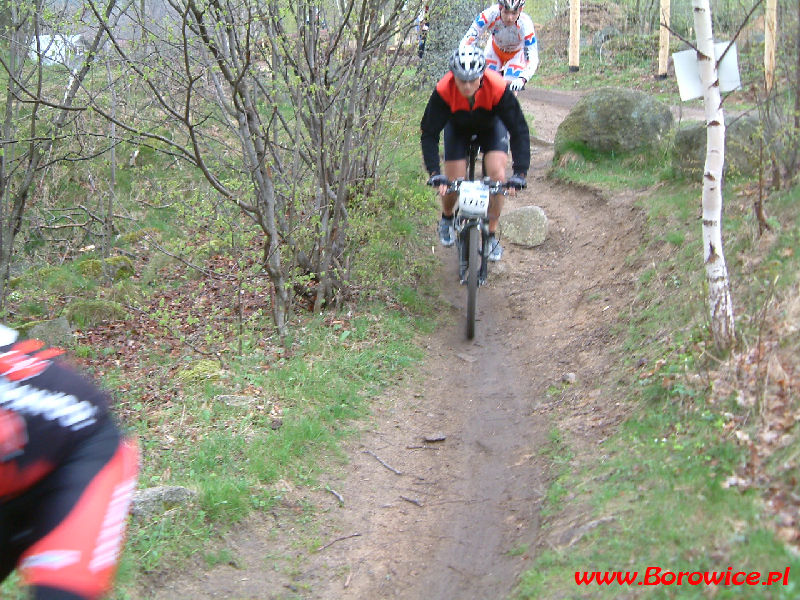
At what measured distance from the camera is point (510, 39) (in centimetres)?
786

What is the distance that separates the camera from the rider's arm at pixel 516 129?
6.53 metres

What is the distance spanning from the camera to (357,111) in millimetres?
7227

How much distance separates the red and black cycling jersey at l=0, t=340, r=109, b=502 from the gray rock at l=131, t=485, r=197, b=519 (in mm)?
2042

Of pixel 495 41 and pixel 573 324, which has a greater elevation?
pixel 495 41

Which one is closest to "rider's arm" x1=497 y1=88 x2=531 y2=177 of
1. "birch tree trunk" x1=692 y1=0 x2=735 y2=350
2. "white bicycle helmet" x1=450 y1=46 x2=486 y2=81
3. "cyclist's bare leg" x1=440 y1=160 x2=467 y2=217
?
"white bicycle helmet" x1=450 y1=46 x2=486 y2=81

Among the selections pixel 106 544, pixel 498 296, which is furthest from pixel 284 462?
pixel 498 296

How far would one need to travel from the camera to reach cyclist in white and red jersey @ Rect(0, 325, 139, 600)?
186 cm

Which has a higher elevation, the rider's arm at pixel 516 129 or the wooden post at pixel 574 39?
the wooden post at pixel 574 39

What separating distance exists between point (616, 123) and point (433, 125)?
3.96 metres

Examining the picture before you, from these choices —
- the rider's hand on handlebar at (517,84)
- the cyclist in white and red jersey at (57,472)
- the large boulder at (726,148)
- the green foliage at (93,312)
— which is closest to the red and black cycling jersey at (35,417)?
the cyclist in white and red jersey at (57,472)

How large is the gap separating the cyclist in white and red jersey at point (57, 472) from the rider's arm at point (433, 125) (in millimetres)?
4837

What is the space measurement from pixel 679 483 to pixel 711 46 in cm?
247

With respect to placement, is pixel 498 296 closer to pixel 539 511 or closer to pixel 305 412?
pixel 305 412

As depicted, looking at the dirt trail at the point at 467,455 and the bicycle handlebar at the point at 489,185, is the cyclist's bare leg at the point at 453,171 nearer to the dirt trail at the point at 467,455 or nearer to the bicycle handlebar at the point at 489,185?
the bicycle handlebar at the point at 489,185
